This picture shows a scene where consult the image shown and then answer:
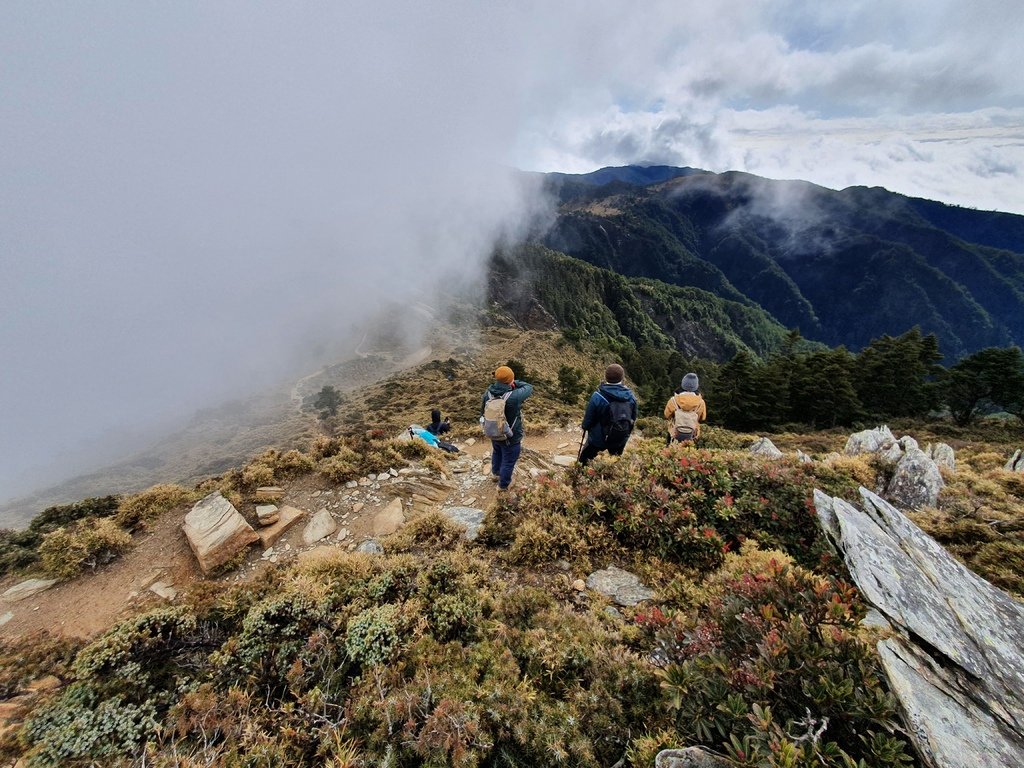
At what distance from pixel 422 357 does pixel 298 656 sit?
68.4m

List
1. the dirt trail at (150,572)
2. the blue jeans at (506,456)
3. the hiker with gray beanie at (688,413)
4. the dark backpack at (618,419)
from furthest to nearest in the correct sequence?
the hiker with gray beanie at (688,413), the blue jeans at (506,456), the dark backpack at (618,419), the dirt trail at (150,572)

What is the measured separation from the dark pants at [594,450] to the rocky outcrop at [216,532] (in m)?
6.89

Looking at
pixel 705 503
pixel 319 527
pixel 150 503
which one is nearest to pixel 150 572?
pixel 150 503

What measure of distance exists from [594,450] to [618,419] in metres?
1.09

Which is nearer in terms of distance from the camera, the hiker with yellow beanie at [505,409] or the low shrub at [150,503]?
the hiker with yellow beanie at [505,409]

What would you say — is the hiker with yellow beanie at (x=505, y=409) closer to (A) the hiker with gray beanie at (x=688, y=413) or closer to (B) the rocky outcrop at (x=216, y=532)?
(A) the hiker with gray beanie at (x=688, y=413)

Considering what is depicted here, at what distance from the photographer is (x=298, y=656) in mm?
4457

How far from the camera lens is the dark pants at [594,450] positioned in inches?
347

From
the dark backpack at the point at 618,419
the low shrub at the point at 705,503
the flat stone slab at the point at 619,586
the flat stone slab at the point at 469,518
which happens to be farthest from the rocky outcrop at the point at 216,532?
the dark backpack at the point at 618,419

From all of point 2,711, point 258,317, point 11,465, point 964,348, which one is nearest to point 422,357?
point 258,317

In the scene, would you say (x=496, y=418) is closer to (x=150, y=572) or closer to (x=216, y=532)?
(x=216, y=532)

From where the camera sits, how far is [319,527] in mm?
8641

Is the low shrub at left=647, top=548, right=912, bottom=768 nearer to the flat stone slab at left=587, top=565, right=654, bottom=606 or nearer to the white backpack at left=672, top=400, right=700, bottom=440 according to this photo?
Answer: the flat stone slab at left=587, top=565, right=654, bottom=606

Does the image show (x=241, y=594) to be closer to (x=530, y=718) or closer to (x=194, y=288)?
(x=530, y=718)
